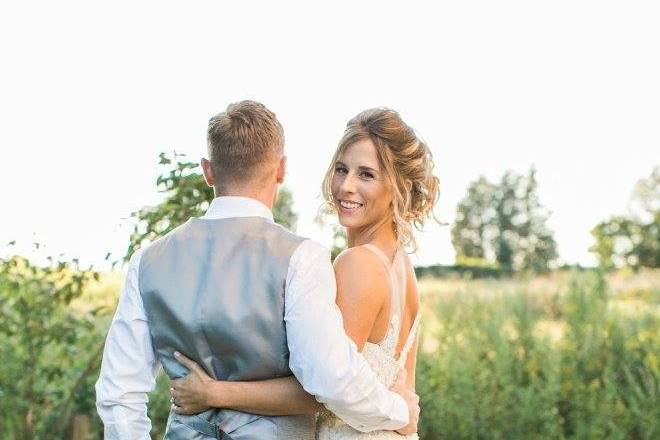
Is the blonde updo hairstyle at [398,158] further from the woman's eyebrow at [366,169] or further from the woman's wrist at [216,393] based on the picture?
the woman's wrist at [216,393]

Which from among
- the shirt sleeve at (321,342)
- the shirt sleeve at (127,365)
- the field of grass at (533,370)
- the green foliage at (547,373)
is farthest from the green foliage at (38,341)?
the shirt sleeve at (321,342)

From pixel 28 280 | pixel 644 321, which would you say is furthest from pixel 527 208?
pixel 28 280

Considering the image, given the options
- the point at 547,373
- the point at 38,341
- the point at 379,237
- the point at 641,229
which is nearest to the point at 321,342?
the point at 379,237

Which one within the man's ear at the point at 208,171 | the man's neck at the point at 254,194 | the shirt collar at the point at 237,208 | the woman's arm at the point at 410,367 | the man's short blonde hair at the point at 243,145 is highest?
the man's short blonde hair at the point at 243,145

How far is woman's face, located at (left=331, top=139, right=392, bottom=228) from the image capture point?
2.54 meters

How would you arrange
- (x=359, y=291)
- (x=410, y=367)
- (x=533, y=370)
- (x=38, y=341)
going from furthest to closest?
(x=533, y=370) → (x=38, y=341) → (x=410, y=367) → (x=359, y=291)

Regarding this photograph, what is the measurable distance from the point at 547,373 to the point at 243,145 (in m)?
3.84

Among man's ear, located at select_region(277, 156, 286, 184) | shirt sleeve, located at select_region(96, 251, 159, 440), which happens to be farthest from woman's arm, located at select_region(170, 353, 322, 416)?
man's ear, located at select_region(277, 156, 286, 184)

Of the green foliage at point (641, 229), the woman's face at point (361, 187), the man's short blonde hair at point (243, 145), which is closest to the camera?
the man's short blonde hair at point (243, 145)

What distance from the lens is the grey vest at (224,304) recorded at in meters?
2.13

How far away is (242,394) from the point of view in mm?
2160

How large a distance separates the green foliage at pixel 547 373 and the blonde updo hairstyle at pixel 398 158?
119 inches

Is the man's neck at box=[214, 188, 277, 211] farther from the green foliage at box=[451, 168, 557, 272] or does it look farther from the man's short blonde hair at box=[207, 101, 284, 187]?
the green foliage at box=[451, 168, 557, 272]

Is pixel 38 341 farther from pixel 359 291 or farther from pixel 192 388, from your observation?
pixel 359 291
